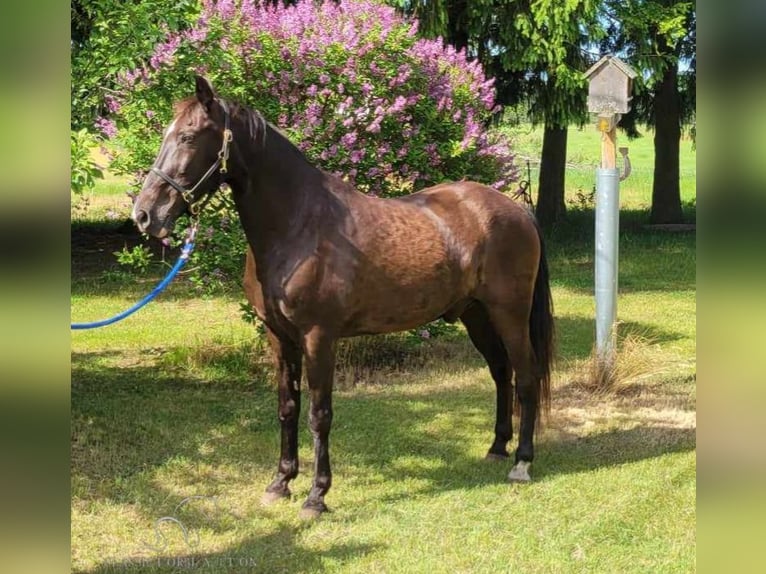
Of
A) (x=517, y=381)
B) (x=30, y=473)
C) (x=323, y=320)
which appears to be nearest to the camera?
(x=30, y=473)

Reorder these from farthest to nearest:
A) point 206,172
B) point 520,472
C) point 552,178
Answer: point 552,178 < point 520,472 < point 206,172

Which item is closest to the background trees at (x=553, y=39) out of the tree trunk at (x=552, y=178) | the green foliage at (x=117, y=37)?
the tree trunk at (x=552, y=178)

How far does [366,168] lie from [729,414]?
611 centimetres

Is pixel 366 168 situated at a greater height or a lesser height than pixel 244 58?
lesser

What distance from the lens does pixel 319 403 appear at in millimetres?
4508

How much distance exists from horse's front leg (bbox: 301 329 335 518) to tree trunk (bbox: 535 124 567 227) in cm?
1226

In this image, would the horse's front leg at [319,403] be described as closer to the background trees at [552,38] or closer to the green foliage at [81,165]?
the green foliage at [81,165]

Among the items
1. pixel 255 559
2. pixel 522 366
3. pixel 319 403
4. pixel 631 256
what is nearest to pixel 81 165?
pixel 319 403

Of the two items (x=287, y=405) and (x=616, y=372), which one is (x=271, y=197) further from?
(x=616, y=372)

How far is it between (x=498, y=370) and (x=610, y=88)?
302cm

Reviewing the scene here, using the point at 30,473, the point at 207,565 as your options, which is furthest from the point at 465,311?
the point at 30,473

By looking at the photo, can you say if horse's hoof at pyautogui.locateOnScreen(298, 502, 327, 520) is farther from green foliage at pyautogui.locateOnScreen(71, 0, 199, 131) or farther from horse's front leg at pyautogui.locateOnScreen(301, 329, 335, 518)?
green foliage at pyautogui.locateOnScreen(71, 0, 199, 131)

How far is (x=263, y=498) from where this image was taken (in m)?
4.67

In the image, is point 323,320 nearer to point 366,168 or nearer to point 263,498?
point 263,498
